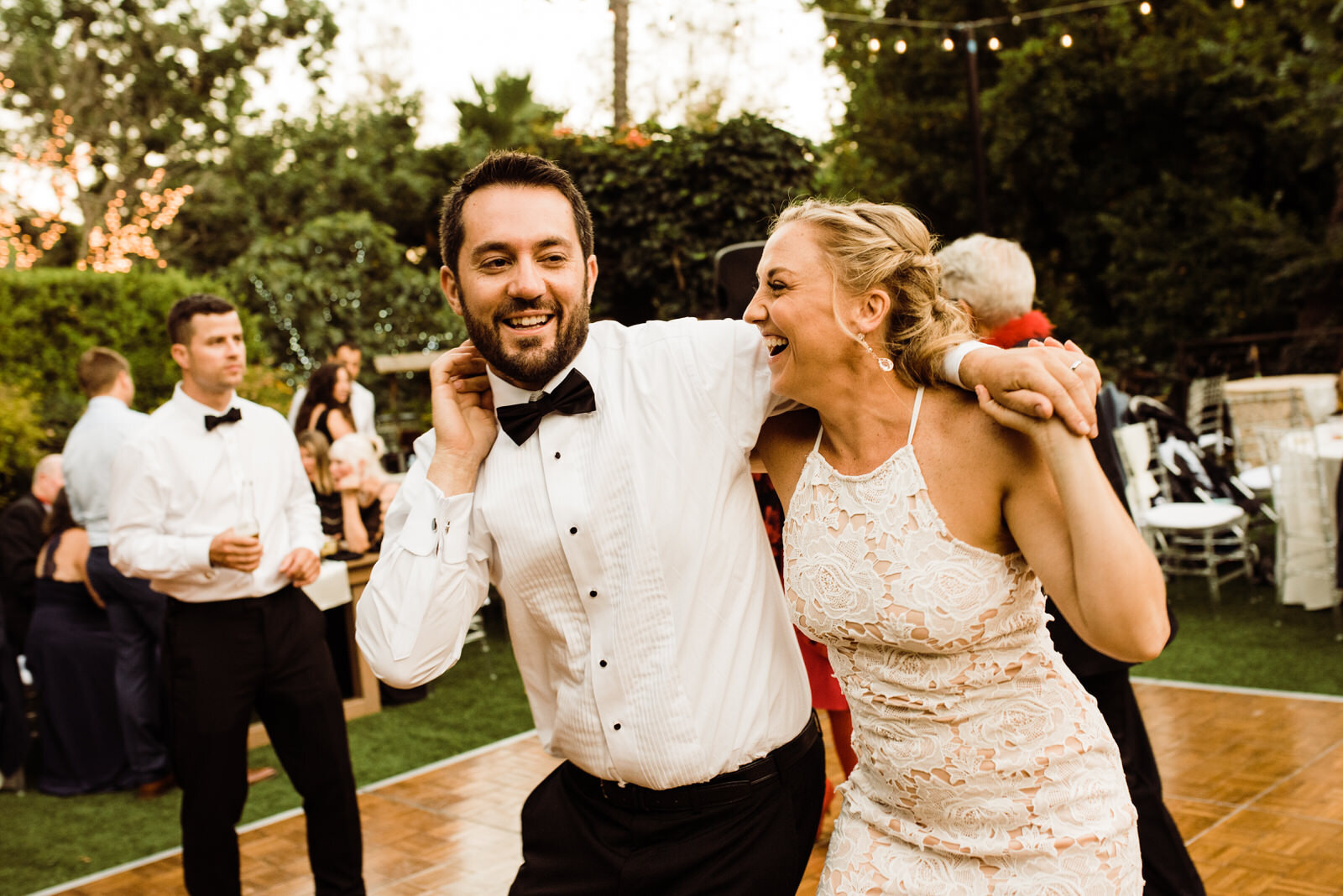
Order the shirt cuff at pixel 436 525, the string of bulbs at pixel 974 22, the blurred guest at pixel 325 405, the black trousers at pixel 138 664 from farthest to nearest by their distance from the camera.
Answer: the string of bulbs at pixel 974 22 → the blurred guest at pixel 325 405 → the black trousers at pixel 138 664 → the shirt cuff at pixel 436 525

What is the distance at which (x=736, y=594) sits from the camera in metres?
1.94

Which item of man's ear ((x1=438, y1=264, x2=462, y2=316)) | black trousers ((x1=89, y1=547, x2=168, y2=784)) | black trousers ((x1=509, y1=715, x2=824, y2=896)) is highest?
man's ear ((x1=438, y1=264, x2=462, y2=316))

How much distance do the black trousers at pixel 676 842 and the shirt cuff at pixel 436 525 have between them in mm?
500

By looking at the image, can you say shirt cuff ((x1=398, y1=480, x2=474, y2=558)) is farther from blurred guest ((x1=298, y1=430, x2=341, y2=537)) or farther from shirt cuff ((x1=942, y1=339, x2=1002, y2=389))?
blurred guest ((x1=298, y1=430, x2=341, y2=537))

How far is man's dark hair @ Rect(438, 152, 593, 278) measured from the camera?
1.97m

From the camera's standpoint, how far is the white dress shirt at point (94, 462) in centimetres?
558

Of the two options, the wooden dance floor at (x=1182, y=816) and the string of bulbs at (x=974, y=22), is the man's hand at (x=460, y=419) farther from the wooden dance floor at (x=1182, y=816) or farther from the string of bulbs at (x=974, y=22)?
the string of bulbs at (x=974, y=22)

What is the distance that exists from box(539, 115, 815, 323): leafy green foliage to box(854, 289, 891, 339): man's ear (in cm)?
545

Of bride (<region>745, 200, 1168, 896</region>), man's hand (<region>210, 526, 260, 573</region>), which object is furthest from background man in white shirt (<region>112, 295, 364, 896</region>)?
bride (<region>745, 200, 1168, 896</region>)

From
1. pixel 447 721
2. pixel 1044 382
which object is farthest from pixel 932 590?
pixel 447 721

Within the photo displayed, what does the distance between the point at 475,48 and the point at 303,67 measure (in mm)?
5884

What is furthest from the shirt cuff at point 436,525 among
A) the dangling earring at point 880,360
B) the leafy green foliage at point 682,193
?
the leafy green foliage at point 682,193

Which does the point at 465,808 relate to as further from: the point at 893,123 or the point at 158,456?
the point at 893,123

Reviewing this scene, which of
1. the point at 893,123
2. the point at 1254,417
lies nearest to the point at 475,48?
the point at 893,123
